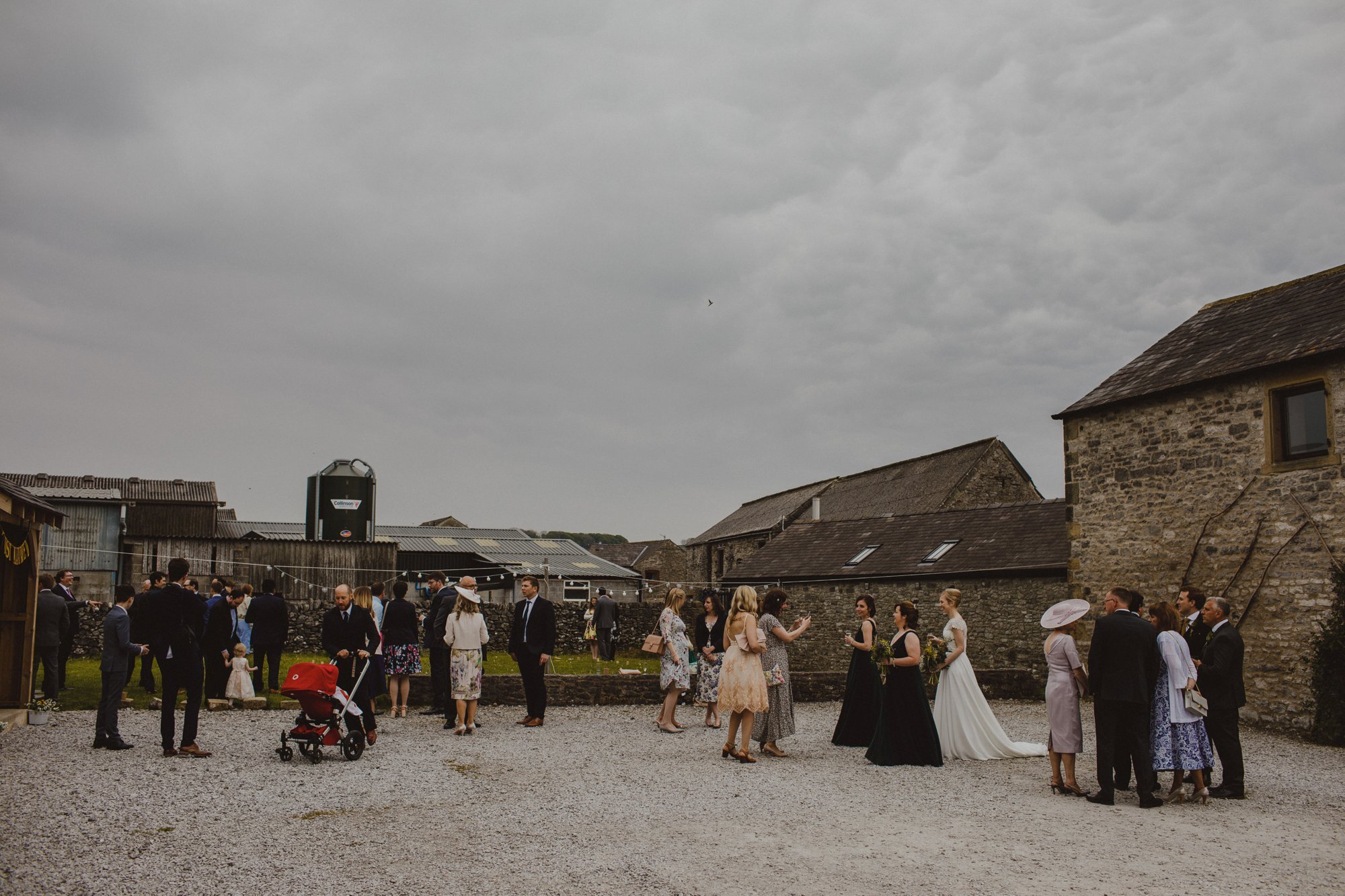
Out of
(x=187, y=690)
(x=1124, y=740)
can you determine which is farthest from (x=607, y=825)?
(x=187, y=690)

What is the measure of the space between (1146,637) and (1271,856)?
184 cm

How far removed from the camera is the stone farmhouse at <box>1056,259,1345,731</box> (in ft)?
41.6

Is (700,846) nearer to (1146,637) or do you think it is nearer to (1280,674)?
(1146,637)

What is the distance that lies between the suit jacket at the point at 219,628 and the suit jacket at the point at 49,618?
1680mm

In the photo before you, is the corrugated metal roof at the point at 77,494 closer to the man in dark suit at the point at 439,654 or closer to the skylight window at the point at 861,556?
the skylight window at the point at 861,556

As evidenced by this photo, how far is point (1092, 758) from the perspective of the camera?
10.1m

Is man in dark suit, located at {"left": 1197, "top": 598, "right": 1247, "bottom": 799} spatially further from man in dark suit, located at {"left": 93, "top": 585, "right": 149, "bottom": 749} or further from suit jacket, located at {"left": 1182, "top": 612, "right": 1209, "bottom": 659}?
man in dark suit, located at {"left": 93, "top": 585, "right": 149, "bottom": 749}

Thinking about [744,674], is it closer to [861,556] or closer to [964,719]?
[964,719]

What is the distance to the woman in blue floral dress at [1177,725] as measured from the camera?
7.90m

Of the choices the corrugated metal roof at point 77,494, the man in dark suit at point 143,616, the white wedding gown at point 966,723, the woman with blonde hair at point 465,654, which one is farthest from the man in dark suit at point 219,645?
the corrugated metal roof at point 77,494

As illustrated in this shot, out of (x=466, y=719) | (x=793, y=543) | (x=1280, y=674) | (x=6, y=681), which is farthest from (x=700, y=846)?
(x=793, y=543)

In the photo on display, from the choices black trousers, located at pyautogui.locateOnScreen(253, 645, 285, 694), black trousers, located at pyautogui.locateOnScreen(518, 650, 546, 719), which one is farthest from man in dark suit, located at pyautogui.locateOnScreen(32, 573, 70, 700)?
black trousers, located at pyautogui.locateOnScreen(518, 650, 546, 719)

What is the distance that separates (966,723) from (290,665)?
13.0 meters

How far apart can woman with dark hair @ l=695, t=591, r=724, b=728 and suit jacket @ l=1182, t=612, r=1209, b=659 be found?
5.01 m
